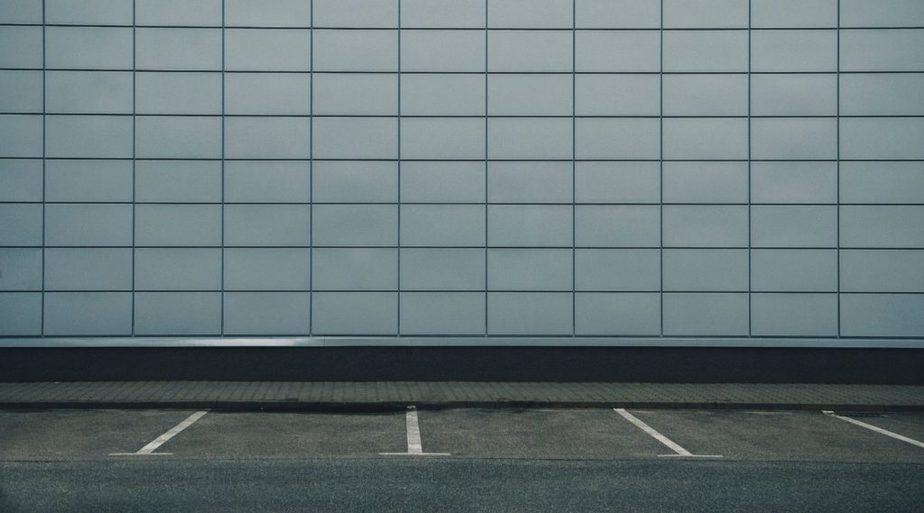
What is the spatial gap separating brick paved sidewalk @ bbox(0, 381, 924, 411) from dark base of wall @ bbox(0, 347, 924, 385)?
12.6 inches

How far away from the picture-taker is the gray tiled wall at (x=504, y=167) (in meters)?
13.9

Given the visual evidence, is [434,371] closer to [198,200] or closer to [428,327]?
[428,327]

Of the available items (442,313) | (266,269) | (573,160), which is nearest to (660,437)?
(442,313)

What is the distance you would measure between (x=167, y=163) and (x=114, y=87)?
1512 millimetres

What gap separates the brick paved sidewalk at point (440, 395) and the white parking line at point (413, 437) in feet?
1.58

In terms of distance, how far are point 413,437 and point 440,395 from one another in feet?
8.62

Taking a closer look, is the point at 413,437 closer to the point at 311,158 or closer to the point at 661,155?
the point at 311,158

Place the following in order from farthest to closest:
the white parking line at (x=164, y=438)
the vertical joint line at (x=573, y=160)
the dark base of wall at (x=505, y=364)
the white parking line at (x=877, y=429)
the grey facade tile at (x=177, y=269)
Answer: the vertical joint line at (x=573, y=160) → the grey facade tile at (x=177, y=269) → the dark base of wall at (x=505, y=364) → the white parking line at (x=877, y=429) → the white parking line at (x=164, y=438)

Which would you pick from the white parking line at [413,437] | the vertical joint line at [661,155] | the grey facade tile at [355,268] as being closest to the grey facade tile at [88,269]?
the grey facade tile at [355,268]

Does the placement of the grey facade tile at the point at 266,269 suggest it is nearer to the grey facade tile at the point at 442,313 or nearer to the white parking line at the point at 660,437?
the grey facade tile at the point at 442,313

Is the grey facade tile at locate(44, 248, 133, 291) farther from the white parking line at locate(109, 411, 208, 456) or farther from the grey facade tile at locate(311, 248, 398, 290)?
the white parking line at locate(109, 411, 208, 456)

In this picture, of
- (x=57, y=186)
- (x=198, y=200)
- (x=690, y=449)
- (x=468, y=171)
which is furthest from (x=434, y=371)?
(x=57, y=186)

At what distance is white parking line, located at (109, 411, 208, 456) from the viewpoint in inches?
332

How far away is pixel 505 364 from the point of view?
1378cm
